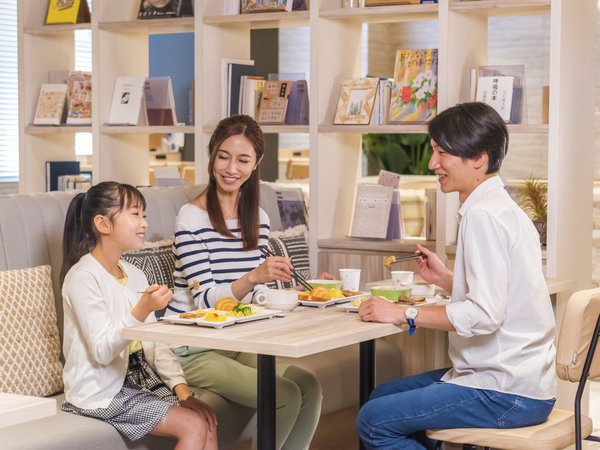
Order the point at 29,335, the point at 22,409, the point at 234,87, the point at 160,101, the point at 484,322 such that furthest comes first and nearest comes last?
the point at 160,101
the point at 234,87
the point at 29,335
the point at 484,322
the point at 22,409

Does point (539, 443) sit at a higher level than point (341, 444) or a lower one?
higher

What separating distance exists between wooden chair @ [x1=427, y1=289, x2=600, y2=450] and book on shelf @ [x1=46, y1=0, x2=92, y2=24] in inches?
123

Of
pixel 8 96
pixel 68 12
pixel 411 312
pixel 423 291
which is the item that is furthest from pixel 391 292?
pixel 8 96

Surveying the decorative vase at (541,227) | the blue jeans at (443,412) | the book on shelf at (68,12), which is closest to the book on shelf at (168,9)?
the book on shelf at (68,12)

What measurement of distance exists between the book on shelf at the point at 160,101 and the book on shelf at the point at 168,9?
299 millimetres

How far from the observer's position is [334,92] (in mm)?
4238

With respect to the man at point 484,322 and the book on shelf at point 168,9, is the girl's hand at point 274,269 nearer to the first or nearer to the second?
the man at point 484,322

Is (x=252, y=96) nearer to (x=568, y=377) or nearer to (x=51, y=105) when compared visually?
(x=51, y=105)

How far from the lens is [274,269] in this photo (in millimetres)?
2826

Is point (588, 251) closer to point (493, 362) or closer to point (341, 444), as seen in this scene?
point (341, 444)

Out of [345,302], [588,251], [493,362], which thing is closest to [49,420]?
[345,302]

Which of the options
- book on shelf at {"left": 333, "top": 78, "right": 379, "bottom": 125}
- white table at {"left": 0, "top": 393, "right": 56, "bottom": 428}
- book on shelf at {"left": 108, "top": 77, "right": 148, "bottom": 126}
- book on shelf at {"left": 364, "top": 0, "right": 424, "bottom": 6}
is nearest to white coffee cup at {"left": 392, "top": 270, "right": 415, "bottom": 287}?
book on shelf at {"left": 333, "top": 78, "right": 379, "bottom": 125}

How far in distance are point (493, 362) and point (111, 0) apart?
301 centimetres

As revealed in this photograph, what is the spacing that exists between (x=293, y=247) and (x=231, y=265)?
0.86m
